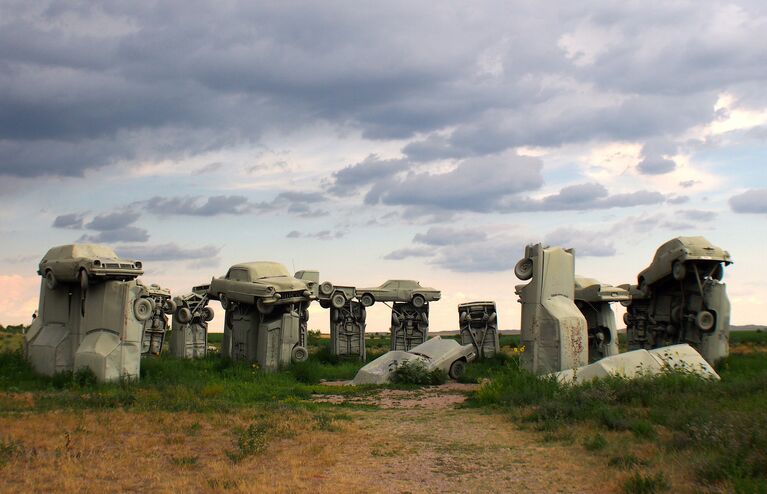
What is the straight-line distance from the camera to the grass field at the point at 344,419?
11.0m

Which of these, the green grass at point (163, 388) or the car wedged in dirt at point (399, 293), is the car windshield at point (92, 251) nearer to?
the green grass at point (163, 388)

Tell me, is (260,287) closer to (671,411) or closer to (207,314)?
(207,314)

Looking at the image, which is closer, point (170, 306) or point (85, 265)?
point (85, 265)

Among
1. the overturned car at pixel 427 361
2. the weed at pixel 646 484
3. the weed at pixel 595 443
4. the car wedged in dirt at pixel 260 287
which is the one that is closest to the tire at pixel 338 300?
the car wedged in dirt at pixel 260 287

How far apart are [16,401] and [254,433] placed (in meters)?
7.37

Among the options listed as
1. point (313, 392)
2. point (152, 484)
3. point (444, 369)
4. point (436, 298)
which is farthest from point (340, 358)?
point (152, 484)

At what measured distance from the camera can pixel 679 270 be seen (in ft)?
85.4

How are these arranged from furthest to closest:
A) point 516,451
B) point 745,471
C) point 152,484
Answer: point 516,451
point 152,484
point 745,471

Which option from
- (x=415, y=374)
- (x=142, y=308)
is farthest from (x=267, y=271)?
(x=415, y=374)

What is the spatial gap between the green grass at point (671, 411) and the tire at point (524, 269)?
8.96ft

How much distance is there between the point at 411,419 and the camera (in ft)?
54.8

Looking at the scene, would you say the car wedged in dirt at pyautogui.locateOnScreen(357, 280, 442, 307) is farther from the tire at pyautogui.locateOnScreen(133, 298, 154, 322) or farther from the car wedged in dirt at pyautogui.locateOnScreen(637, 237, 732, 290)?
the tire at pyautogui.locateOnScreen(133, 298, 154, 322)

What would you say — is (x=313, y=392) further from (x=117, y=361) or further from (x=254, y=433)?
(x=254, y=433)

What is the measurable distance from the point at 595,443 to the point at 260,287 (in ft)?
55.4
